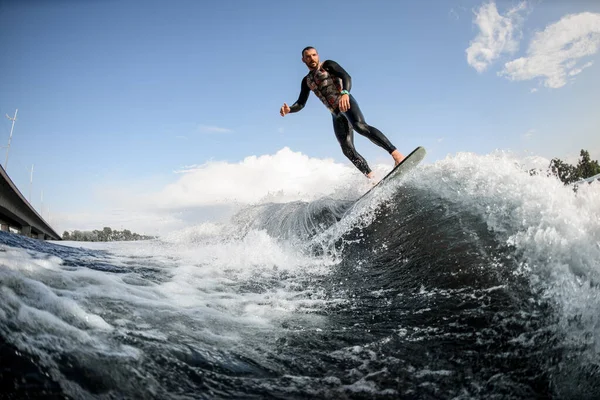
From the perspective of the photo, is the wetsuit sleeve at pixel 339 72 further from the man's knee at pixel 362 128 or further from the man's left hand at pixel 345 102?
the man's knee at pixel 362 128

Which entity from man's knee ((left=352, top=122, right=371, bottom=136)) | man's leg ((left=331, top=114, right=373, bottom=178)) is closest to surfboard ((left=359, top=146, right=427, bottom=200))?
man's knee ((left=352, top=122, right=371, bottom=136))

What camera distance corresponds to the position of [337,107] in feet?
24.0

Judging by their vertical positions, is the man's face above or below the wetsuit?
above

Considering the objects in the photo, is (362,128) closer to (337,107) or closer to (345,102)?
(345,102)

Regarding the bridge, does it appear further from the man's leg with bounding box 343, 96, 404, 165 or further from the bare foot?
the bare foot

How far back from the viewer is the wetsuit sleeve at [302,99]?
7.66 meters

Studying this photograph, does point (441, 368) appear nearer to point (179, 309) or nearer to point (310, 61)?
point (179, 309)

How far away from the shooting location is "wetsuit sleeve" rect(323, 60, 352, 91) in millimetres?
6906

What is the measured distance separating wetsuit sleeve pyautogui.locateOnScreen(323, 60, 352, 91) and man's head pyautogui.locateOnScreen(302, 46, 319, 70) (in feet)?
0.60

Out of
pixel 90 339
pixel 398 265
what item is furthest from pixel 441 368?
pixel 398 265

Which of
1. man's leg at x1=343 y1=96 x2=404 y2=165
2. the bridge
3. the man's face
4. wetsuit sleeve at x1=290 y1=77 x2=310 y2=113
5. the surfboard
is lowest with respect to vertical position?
the bridge

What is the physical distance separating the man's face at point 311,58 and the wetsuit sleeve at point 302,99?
0.45 metres

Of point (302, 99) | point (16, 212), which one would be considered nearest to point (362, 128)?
point (302, 99)

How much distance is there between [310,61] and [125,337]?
631cm
